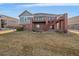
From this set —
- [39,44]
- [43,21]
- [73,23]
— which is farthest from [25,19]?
[73,23]

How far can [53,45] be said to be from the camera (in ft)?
7.51

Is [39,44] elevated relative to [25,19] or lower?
lower

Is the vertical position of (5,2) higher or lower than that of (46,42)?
higher

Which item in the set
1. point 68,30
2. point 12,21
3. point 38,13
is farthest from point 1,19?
point 68,30

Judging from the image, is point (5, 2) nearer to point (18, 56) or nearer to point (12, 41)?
point (12, 41)

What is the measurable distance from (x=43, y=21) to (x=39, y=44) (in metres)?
0.26

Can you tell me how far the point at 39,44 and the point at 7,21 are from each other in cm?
45

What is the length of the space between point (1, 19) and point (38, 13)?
418 millimetres

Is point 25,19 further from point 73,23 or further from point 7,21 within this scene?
point 73,23

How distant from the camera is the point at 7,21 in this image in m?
2.36

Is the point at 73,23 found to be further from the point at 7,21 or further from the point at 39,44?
the point at 7,21

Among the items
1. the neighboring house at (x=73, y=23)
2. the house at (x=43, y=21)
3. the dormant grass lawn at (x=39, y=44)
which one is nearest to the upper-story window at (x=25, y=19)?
the house at (x=43, y=21)

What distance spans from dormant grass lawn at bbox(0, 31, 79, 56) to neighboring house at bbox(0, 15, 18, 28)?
0.10m

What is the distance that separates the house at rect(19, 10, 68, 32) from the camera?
2301 mm
